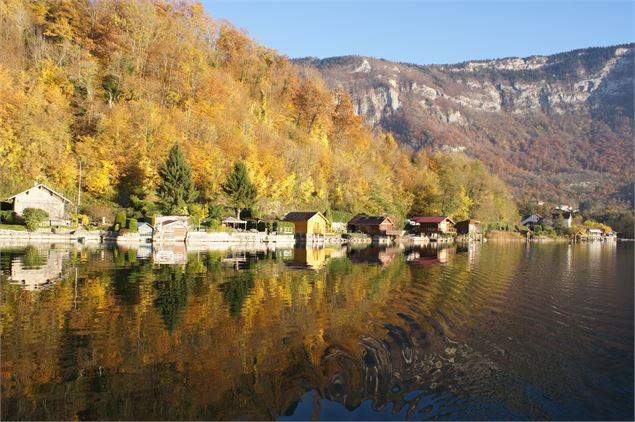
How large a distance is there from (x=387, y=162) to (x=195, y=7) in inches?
2030

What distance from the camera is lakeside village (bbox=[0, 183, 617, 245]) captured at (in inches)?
1871

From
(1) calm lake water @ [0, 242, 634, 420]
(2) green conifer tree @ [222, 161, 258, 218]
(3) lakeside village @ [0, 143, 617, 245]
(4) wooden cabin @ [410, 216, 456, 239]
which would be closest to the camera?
(1) calm lake water @ [0, 242, 634, 420]

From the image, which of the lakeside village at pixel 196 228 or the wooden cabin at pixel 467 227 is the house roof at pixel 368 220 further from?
the wooden cabin at pixel 467 227

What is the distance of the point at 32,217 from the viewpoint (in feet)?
152

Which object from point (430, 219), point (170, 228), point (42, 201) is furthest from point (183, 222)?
point (430, 219)

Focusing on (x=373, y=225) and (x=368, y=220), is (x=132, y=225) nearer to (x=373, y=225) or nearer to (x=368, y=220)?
(x=373, y=225)

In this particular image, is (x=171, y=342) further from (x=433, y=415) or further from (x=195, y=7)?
(x=195, y=7)

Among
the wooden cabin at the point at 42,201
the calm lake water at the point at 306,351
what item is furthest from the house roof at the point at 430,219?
the calm lake water at the point at 306,351

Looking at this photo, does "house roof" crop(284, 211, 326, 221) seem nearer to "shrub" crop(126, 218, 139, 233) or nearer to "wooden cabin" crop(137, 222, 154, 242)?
"wooden cabin" crop(137, 222, 154, 242)

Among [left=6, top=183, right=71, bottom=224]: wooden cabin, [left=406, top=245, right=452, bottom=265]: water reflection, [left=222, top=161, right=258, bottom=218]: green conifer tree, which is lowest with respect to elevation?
[left=406, top=245, right=452, bottom=265]: water reflection

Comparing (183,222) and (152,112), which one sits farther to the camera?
(152,112)

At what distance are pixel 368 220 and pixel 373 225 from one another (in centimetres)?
158

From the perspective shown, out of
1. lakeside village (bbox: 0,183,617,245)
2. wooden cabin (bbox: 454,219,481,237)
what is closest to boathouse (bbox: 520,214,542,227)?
wooden cabin (bbox: 454,219,481,237)

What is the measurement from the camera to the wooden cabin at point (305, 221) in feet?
215
